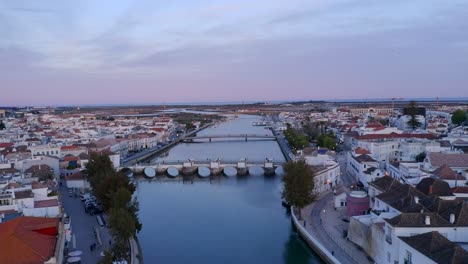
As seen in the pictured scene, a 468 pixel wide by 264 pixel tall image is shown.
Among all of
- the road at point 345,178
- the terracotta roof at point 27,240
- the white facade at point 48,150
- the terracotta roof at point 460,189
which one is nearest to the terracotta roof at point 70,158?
the white facade at point 48,150

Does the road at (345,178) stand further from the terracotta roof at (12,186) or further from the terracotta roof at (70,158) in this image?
the terracotta roof at (70,158)

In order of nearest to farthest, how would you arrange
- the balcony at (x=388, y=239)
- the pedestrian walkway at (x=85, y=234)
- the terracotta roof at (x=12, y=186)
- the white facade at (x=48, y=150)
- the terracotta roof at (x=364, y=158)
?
the balcony at (x=388, y=239) → the pedestrian walkway at (x=85, y=234) → the terracotta roof at (x=12, y=186) → the terracotta roof at (x=364, y=158) → the white facade at (x=48, y=150)

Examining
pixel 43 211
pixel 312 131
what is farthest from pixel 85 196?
pixel 312 131

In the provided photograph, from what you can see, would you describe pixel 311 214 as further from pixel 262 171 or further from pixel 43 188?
pixel 262 171

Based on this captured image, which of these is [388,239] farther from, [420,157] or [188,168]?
[188,168]

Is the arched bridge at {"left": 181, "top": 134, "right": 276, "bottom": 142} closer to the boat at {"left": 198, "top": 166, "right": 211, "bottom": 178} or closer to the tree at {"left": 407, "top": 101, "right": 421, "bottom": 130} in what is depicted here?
the tree at {"left": 407, "top": 101, "right": 421, "bottom": 130}

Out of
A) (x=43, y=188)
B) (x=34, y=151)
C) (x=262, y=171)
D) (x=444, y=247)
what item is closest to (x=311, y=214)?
(x=444, y=247)
